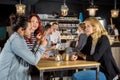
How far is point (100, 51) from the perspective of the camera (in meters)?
3.12

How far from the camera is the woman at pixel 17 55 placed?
100 inches

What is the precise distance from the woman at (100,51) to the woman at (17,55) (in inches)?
31.8

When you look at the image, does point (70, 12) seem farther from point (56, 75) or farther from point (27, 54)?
point (27, 54)

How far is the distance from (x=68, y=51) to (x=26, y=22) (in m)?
0.88

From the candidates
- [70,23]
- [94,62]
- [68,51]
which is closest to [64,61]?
[68,51]

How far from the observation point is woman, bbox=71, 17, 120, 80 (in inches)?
123

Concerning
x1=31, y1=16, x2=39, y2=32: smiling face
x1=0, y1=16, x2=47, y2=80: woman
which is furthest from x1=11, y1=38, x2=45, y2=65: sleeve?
x1=31, y1=16, x2=39, y2=32: smiling face

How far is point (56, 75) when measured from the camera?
3906 millimetres

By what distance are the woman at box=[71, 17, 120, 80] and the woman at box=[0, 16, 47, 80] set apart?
81 cm

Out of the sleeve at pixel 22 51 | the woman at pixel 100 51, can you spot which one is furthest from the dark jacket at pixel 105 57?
the sleeve at pixel 22 51

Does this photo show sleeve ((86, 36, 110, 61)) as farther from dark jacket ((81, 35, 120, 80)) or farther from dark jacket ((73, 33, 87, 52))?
dark jacket ((73, 33, 87, 52))

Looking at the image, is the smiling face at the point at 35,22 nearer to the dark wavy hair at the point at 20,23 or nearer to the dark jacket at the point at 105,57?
the dark wavy hair at the point at 20,23

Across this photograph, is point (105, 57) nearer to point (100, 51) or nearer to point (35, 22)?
point (100, 51)

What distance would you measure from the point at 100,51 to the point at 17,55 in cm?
121
